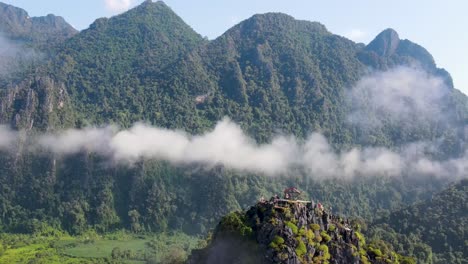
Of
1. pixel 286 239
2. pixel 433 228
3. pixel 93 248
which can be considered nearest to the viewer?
pixel 286 239

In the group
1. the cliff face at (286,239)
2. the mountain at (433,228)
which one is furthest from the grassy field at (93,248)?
the cliff face at (286,239)

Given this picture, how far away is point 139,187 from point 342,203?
6995 centimetres

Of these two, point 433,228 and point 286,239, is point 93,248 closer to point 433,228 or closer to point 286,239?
point 433,228

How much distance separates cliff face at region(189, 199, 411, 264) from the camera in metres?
62.1

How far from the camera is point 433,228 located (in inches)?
4601

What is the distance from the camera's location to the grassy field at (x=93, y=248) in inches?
5133

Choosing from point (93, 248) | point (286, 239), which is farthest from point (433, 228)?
point (93, 248)

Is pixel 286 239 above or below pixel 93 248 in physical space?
above

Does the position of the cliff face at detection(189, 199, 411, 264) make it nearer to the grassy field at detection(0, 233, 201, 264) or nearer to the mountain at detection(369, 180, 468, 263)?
the mountain at detection(369, 180, 468, 263)

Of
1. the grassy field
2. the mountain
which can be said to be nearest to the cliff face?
the mountain

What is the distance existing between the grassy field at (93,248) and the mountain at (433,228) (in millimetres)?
42960

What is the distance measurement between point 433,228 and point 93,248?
83.9 m

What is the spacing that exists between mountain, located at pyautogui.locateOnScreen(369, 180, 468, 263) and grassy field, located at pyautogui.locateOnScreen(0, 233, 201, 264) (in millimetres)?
42960

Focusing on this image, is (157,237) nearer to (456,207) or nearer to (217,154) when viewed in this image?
(217,154)
